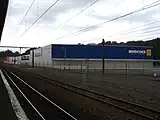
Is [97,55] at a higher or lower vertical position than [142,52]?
lower

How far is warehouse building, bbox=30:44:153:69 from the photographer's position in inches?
3142

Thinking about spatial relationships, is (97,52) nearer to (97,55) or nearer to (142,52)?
(97,55)

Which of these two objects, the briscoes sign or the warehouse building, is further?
the briscoes sign

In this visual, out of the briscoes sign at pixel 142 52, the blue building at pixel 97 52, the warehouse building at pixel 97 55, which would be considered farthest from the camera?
the briscoes sign at pixel 142 52

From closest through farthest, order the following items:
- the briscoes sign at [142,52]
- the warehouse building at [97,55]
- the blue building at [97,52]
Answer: the warehouse building at [97,55] → the blue building at [97,52] → the briscoes sign at [142,52]

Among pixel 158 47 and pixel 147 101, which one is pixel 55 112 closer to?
pixel 147 101

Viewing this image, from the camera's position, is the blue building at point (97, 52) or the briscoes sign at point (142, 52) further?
the briscoes sign at point (142, 52)

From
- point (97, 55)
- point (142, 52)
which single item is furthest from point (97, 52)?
point (142, 52)

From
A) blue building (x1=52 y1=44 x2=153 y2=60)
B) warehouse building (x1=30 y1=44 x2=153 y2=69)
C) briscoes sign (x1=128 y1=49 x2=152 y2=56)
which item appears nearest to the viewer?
warehouse building (x1=30 y1=44 x2=153 y2=69)

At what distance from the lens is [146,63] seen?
8725 centimetres

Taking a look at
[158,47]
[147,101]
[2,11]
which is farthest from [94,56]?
[147,101]

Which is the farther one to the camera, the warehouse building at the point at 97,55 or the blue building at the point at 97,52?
the blue building at the point at 97,52

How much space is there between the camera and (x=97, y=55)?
82500mm

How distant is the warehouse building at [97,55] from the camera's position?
79.8 m
